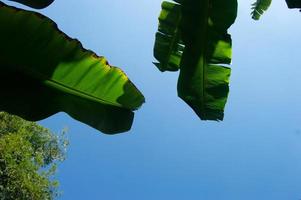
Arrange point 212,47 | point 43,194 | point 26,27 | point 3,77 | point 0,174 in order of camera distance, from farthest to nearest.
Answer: point 43,194 < point 0,174 < point 212,47 < point 3,77 < point 26,27

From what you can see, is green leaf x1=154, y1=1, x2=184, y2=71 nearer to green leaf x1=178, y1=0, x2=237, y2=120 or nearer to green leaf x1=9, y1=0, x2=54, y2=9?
green leaf x1=178, y1=0, x2=237, y2=120

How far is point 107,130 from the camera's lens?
8.48ft

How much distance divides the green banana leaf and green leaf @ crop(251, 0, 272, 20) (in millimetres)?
495

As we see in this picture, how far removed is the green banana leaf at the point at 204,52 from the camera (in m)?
2.53

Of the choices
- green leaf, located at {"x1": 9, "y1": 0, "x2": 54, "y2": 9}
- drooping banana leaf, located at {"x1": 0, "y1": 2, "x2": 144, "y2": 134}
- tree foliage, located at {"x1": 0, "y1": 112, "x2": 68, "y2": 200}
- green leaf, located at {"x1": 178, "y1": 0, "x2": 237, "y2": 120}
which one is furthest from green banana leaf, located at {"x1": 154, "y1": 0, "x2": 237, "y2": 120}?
tree foliage, located at {"x1": 0, "y1": 112, "x2": 68, "y2": 200}

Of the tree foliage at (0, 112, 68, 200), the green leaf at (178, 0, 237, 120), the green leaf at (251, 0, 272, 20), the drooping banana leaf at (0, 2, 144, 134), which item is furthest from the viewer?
the tree foliage at (0, 112, 68, 200)

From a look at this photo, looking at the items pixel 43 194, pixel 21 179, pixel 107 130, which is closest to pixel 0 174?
pixel 21 179

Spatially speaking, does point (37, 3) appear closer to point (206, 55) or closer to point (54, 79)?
point (54, 79)

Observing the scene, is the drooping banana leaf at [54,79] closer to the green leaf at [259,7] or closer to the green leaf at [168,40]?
the green leaf at [168,40]

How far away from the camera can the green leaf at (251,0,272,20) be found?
301 cm

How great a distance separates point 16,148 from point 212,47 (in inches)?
343

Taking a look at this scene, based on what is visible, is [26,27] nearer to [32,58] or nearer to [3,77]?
[32,58]

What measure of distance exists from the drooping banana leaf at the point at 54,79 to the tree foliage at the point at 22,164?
8180 millimetres

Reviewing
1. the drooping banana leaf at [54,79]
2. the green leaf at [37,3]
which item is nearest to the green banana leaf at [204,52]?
the drooping banana leaf at [54,79]
